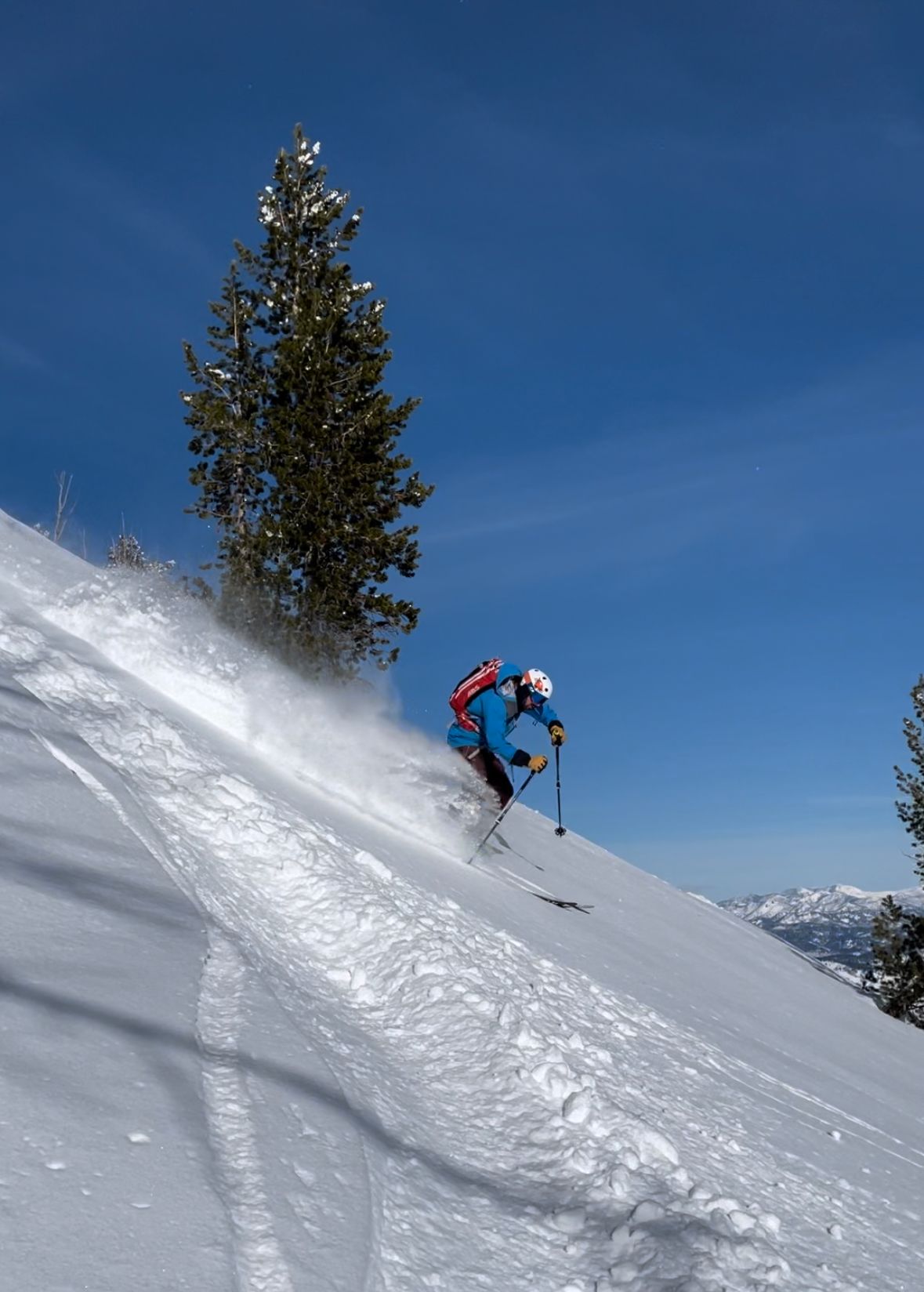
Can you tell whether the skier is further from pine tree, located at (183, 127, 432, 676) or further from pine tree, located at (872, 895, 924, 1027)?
pine tree, located at (872, 895, 924, 1027)

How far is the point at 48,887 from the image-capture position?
14.3 ft

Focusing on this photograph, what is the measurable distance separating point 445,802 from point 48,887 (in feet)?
23.4

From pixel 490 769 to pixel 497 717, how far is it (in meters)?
0.87

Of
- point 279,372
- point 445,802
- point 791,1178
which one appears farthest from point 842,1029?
point 279,372

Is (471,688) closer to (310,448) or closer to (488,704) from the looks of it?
(488,704)

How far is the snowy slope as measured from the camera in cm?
281

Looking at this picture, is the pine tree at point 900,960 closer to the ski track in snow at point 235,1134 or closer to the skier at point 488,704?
the skier at point 488,704

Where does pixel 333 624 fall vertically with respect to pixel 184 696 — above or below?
above

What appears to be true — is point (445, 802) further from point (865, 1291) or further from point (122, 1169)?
point (122, 1169)

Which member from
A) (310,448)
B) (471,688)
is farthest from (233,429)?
(471,688)

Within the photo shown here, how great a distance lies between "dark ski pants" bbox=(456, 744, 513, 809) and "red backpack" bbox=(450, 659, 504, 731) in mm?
273

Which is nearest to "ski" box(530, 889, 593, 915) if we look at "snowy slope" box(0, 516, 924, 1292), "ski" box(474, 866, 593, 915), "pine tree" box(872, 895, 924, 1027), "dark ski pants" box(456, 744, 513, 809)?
"ski" box(474, 866, 593, 915)

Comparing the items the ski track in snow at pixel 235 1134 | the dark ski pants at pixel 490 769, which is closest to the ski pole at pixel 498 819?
the dark ski pants at pixel 490 769

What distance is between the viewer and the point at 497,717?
11.4 metres
